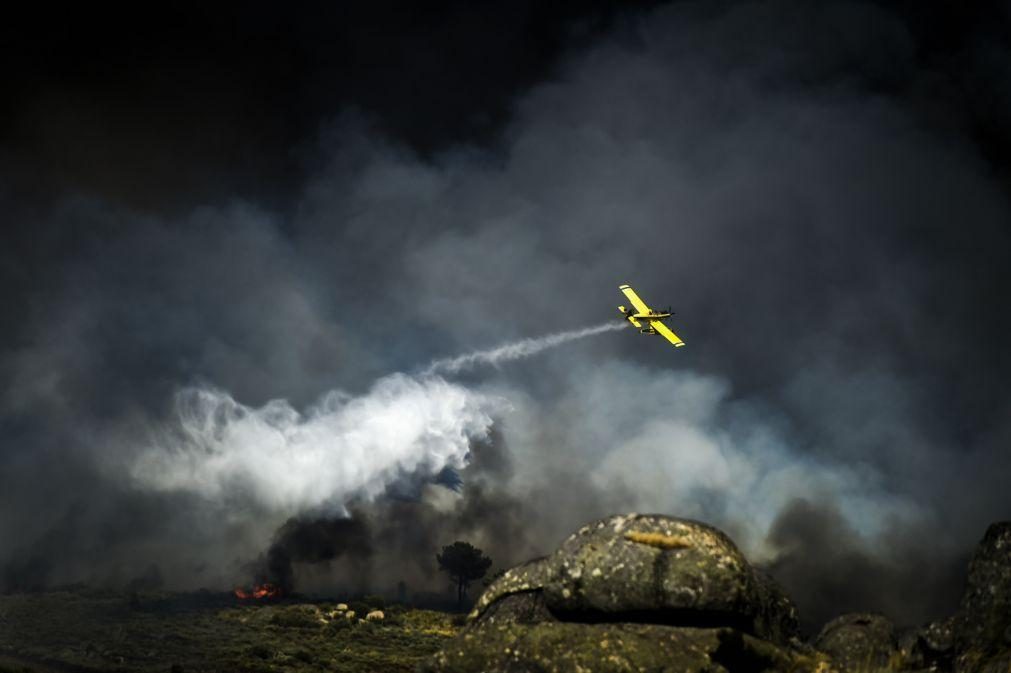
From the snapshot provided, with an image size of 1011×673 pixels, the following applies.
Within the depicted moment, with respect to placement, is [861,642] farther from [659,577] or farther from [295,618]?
[295,618]

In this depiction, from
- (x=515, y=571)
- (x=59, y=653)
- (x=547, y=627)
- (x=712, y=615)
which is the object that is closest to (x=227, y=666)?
(x=59, y=653)

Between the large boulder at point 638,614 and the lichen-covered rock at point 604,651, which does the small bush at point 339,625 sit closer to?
the large boulder at point 638,614

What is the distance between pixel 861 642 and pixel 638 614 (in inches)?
451

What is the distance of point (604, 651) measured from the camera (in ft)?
56.1

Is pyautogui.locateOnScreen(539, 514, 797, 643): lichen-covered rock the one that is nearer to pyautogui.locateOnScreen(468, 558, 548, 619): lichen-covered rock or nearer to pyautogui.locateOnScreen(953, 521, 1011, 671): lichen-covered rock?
pyautogui.locateOnScreen(468, 558, 548, 619): lichen-covered rock

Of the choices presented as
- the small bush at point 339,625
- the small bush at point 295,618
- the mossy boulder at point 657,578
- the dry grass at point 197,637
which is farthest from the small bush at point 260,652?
the mossy boulder at point 657,578

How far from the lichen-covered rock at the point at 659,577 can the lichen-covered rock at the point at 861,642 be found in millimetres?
5141

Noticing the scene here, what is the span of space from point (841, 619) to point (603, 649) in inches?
596

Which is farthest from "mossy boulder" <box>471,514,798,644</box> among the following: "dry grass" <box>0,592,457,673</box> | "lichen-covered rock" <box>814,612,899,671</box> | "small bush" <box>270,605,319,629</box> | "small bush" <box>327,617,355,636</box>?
"small bush" <box>270,605,319,629</box>

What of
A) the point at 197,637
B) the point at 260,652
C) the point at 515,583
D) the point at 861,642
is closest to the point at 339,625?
the point at 197,637

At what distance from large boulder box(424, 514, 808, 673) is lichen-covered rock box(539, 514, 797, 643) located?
0.09 ft

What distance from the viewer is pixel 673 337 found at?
7325 cm

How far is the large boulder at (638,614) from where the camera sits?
56.1 feet

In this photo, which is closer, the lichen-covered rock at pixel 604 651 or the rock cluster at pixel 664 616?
the lichen-covered rock at pixel 604 651
